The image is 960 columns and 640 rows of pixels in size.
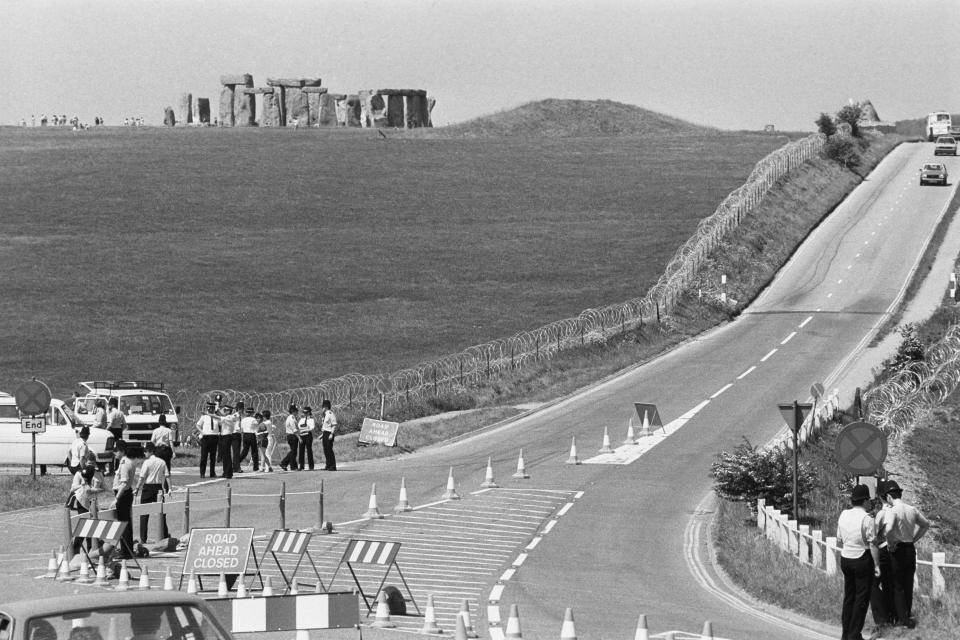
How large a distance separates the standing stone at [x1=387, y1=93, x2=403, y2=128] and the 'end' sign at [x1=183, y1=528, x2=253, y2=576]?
12671 cm

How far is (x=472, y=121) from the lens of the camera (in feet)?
436

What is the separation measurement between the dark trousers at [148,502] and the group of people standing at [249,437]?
7.24m

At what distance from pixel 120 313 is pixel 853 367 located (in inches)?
1103

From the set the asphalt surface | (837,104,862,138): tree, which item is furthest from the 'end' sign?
(837,104,862,138): tree

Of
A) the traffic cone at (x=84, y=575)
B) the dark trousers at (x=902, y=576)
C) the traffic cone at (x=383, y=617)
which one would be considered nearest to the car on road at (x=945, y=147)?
the dark trousers at (x=902, y=576)

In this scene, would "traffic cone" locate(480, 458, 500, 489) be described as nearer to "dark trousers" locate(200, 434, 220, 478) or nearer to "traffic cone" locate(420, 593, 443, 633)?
"dark trousers" locate(200, 434, 220, 478)

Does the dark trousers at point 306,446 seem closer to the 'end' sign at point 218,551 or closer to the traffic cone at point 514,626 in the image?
the 'end' sign at point 218,551

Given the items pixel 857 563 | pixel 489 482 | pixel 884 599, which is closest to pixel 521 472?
pixel 489 482

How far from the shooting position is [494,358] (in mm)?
49938

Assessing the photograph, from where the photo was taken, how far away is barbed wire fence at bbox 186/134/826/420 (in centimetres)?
4406

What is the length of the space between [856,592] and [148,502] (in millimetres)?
13713

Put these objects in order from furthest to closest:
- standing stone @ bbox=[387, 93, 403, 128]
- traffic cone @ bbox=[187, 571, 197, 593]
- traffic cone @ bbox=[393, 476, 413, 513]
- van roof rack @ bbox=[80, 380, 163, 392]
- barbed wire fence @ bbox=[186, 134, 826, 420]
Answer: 1. standing stone @ bbox=[387, 93, 403, 128]
2. barbed wire fence @ bbox=[186, 134, 826, 420]
3. van roof rack @ bbox=[80, 380, 163, 392]
4. traffic cone @ bbox=[393, 476, 413, 513]
5. traffic cone @ bbox=[187, 571, 197, 593]

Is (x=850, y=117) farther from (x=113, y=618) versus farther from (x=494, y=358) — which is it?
(x=113, y=618)

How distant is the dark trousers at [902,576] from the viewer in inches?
717
